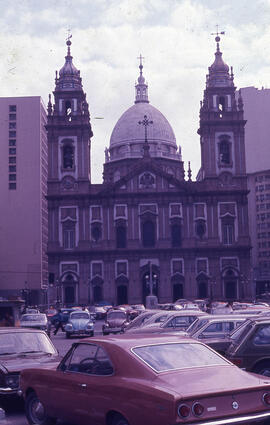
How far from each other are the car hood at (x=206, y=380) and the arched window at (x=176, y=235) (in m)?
56.1

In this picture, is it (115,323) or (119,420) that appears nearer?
(119,420)

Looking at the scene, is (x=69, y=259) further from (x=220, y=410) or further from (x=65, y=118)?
(x=220, y=410)

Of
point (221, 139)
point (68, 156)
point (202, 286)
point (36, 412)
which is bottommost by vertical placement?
point (36, 412)

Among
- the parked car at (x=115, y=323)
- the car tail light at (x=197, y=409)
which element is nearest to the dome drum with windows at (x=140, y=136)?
the parked car at (x=115, y=323)

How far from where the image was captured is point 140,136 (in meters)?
77.8

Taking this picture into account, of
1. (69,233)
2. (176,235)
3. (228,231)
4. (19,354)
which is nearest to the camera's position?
(19,354)

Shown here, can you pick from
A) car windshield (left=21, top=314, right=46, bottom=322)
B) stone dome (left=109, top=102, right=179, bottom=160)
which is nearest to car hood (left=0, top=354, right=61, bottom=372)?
car windshield (left=21, top=314, right=46, bottom=322)

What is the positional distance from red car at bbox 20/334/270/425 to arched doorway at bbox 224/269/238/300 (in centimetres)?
5399

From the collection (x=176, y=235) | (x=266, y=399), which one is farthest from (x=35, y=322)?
(x=176, y=235)

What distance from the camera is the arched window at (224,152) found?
65.1 metres

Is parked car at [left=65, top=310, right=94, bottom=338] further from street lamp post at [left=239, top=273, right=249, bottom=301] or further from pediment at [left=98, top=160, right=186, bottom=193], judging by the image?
pediment at [left=98, top=160, right=186, bottom=193]

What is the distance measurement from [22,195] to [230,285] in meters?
41.0

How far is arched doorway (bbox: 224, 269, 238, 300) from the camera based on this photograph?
205ft

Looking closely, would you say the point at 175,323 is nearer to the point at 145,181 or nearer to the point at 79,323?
the point at 79,323
